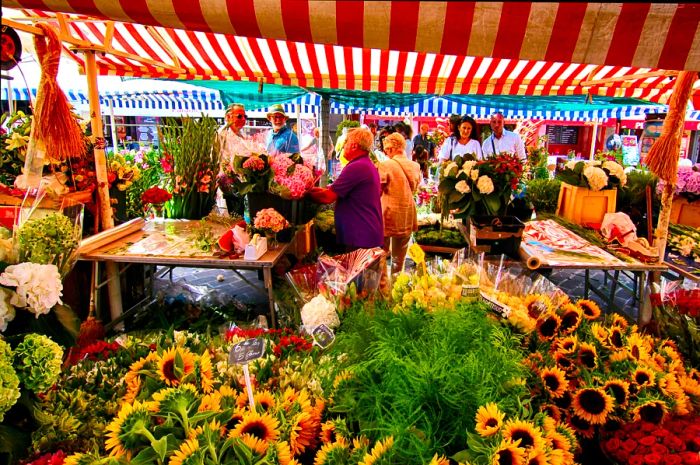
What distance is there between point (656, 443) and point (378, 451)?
897mm

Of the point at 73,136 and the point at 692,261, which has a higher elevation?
the point at 73,136

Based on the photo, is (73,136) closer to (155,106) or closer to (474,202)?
(474,202)

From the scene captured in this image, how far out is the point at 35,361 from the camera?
42.9 inches

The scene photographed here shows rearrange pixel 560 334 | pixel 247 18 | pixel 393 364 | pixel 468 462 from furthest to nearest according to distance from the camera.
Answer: pixel 560 334, pixel 247 18, pixel 393 364, pixel 468 462

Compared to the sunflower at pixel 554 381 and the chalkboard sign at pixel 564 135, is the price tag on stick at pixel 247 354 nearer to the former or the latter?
the sunflower at pixel 554 381

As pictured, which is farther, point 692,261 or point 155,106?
point 155,106

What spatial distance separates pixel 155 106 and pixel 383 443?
14486 millimetres

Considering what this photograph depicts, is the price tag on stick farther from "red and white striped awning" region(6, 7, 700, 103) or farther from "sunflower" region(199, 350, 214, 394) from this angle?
"red and white striped awning" region(6, 7, 700, 103)

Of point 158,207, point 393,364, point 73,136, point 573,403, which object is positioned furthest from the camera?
point 158,207

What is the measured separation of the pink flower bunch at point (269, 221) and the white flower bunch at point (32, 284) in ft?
6.53

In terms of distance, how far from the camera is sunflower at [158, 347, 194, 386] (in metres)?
1.28

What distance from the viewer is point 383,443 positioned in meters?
1.08

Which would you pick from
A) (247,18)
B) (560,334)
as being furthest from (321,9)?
(560,334)

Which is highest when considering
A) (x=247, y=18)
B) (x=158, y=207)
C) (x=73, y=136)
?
(x=247, y=18)
